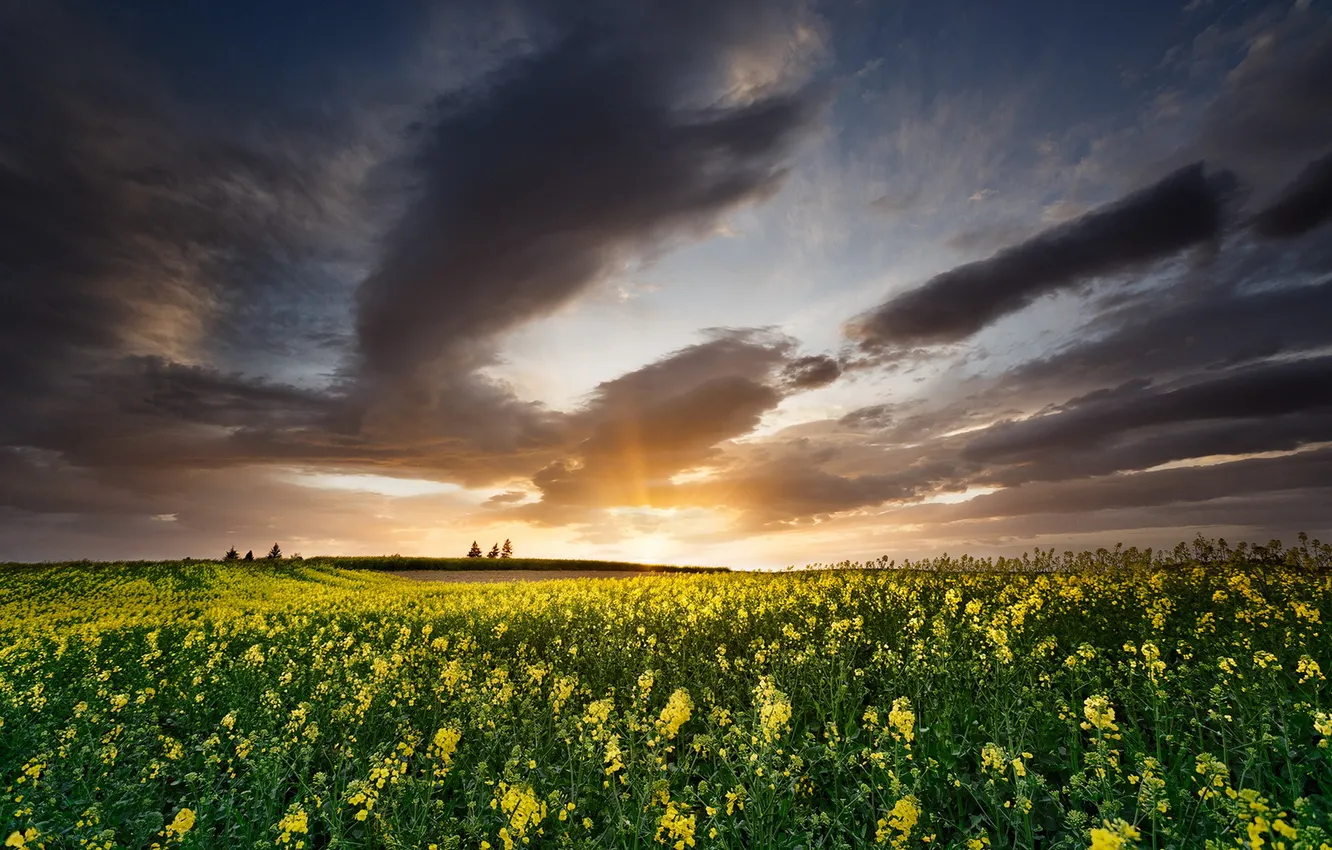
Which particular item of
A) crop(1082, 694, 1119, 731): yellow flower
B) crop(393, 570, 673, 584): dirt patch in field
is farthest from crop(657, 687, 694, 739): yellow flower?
crop(393, 570, 673, 584): dirt patch in field

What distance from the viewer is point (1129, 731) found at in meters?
6.79

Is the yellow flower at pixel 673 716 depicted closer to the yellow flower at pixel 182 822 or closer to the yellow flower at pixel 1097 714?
the yellow flower at pixel 1097 714

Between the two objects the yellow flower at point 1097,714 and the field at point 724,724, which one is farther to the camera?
the field at point 724,724

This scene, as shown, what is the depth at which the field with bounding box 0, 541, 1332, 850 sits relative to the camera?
586cm

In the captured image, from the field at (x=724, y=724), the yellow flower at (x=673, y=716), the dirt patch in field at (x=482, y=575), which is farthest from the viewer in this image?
the dirt patch in field at (x=482, y=575)

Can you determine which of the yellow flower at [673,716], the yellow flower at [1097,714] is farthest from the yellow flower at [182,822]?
the yellow flower at [1097,714]

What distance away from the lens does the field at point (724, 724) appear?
5855 mm

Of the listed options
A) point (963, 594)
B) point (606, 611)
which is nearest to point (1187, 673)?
point (963, 594)

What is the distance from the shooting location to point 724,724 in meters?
8.48

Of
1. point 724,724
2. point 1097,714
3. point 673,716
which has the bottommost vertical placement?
point 724,724

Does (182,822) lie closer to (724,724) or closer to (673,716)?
(673,716)

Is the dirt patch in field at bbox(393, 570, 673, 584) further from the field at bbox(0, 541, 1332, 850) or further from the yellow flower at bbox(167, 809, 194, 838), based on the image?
the yellow flower at bbox(167, 809, 194, 838)

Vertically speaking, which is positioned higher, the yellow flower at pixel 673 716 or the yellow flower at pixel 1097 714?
the yellow flower at pixel 1097 714

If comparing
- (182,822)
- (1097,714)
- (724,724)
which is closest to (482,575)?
(724,724)
